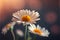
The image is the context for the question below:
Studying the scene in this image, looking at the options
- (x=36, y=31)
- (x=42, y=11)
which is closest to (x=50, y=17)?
(x=42, y=11)

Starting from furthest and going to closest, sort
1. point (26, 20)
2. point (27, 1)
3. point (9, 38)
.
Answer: point (27, 1) < point (9, 38) < point (26, 20)

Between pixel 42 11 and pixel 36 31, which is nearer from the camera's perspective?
pixel 36 31

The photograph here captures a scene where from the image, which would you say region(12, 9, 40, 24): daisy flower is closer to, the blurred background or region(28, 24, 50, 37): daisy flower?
region(28, 24, 50, 37): daisy flower

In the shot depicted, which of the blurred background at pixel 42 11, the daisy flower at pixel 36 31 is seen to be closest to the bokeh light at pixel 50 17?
the blurred background at pixel 42 11

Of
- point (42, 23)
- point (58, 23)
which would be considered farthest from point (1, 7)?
point (58, 23)

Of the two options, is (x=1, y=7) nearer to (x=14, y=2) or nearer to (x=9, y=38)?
(x=14, y=2)

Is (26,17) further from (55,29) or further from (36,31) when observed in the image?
(55,29)

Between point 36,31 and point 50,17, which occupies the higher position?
point 50,17

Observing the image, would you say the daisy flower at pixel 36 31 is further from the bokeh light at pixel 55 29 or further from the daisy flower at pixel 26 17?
the bokeh light at pixel 55 29
